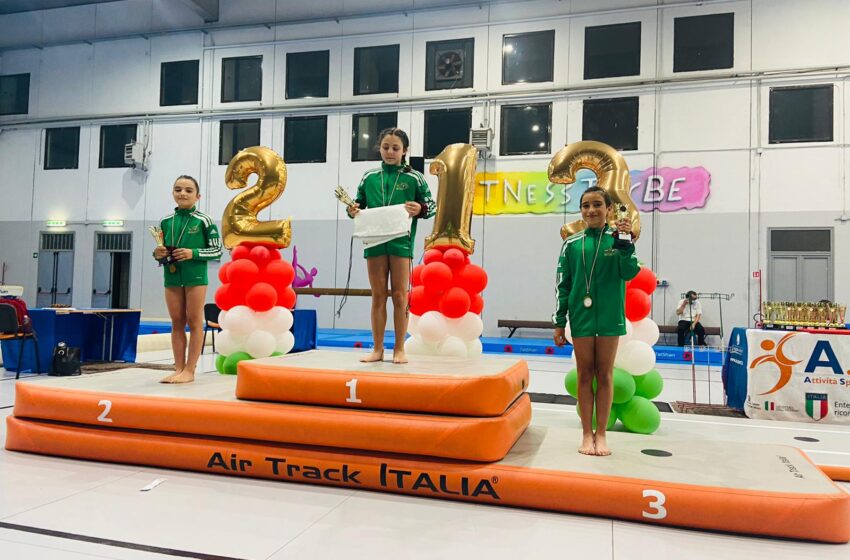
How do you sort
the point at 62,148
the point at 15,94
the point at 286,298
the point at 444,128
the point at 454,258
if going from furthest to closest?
the point at 15,94 < the point at 62,148 < the point at 444,128 < the point at 286,298 < the point at 454,258

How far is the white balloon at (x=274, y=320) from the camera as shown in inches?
211

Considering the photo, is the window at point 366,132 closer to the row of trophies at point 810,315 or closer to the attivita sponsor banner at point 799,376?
the row of trophies at point 810,315

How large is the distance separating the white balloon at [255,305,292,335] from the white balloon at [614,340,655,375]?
10.1ft

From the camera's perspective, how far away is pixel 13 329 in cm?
615

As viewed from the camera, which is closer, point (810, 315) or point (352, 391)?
point (352, 391)

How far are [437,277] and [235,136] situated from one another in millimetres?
10315

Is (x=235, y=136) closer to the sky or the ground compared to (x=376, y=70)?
closer to the ground

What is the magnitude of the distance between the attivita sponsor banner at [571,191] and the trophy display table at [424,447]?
8638 mm

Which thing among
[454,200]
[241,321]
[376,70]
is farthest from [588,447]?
[376,70]

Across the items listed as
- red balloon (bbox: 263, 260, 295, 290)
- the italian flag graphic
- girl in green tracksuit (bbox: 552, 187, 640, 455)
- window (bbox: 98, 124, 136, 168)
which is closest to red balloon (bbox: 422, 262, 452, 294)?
red balloon (bbox: 263, 260, 295, 290)

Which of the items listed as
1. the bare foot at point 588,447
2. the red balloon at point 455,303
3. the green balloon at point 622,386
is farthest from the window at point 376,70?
the bare foot at point 588,447

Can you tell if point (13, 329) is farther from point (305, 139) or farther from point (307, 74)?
point (307, 74)

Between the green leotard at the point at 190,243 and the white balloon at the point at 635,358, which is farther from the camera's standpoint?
the green leotard at the point at 190,243

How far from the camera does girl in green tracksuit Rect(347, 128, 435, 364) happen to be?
3.62 metres
